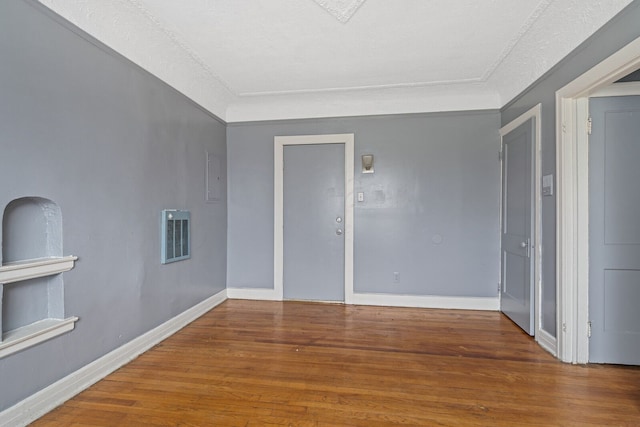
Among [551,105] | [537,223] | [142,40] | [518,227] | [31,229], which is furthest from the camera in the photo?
[518,227]

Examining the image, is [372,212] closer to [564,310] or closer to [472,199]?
[472,199]

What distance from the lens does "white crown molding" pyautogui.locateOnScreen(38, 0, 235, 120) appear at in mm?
1946

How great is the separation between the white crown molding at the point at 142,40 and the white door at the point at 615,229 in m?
3.24

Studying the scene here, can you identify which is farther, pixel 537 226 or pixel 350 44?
pixel 537 226

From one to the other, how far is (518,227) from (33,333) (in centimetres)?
376

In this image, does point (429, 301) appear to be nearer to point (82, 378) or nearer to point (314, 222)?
point (314, 222)

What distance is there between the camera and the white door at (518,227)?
111 inches

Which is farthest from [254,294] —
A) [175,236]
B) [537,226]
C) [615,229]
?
[615,229]

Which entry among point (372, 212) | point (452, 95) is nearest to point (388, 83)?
point (452, 95)

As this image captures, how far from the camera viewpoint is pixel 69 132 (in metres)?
1.89

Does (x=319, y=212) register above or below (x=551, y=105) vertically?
below

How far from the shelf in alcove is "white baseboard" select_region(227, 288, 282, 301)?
88.6 inches

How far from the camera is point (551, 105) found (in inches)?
98.0

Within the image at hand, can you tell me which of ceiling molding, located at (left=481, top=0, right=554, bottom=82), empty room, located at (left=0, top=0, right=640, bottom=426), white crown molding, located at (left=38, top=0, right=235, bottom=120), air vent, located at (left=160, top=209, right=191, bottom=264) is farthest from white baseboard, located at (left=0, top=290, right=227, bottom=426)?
ceiling molding, located at (left=481, top=0, right=554, bottom=82)
